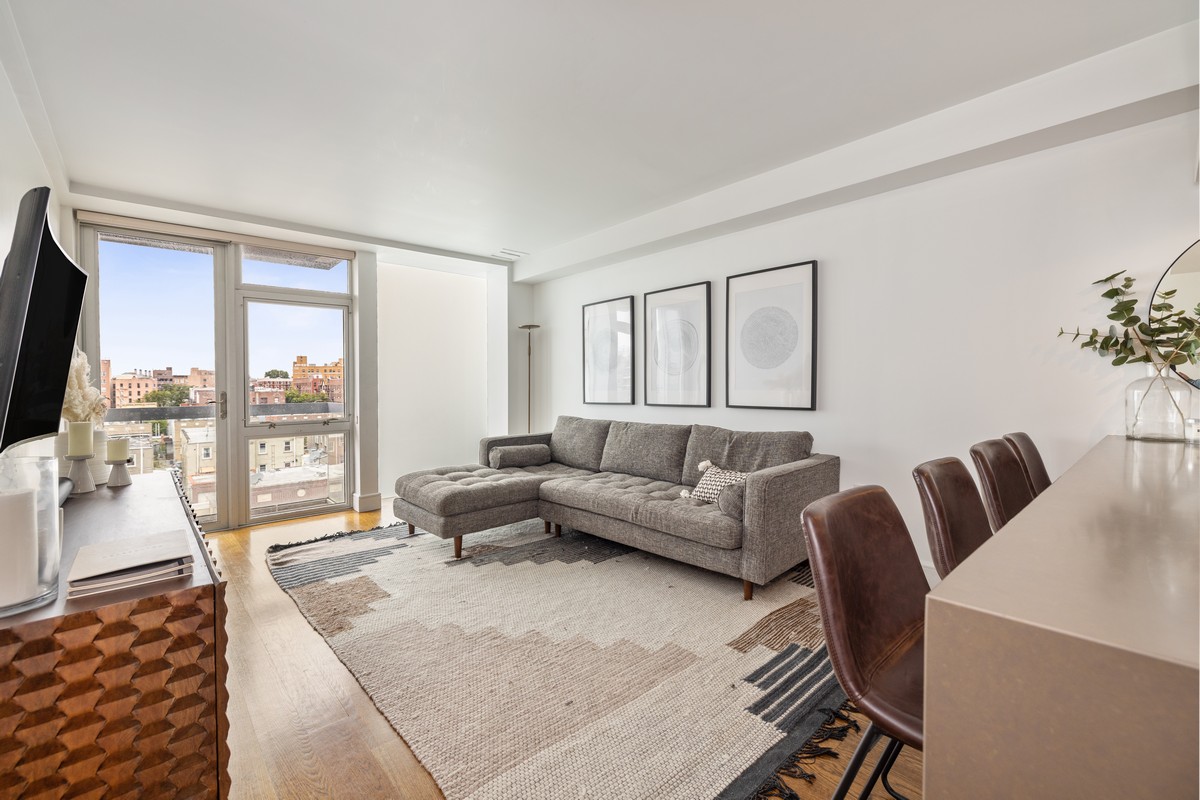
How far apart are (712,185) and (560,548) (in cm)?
274

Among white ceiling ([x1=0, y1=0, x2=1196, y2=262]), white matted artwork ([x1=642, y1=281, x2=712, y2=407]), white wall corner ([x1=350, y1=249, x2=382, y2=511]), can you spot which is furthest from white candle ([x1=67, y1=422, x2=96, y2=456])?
white matted artwork ([x1=642, y1=281, x2=712, y2=407])

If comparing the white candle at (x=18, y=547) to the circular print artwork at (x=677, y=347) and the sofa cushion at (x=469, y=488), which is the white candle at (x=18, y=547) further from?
the circular print artwork at (x=677, y=347)

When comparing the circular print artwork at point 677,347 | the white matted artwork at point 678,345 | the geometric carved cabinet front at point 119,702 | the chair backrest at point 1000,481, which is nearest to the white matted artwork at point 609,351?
the white matted artwork at point 678,345

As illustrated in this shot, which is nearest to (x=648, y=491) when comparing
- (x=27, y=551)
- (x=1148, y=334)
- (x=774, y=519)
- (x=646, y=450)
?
(x=646, y=450)

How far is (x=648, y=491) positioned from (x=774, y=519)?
3.41ft

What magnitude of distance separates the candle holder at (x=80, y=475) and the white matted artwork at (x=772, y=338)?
3.77 m

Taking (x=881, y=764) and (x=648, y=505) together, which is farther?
(x=648, y=505)

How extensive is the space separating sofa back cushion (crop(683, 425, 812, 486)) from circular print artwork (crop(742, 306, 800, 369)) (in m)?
0.55

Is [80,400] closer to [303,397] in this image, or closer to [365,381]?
[303,397]

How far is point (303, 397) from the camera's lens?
4.72m

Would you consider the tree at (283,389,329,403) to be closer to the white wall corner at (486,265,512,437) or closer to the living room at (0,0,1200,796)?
the living room at (0,0,1200,796)

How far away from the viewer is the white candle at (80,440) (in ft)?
8.26

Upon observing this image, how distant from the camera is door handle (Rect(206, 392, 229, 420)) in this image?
4.31 metres

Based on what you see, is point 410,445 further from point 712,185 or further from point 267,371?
point 712,185
